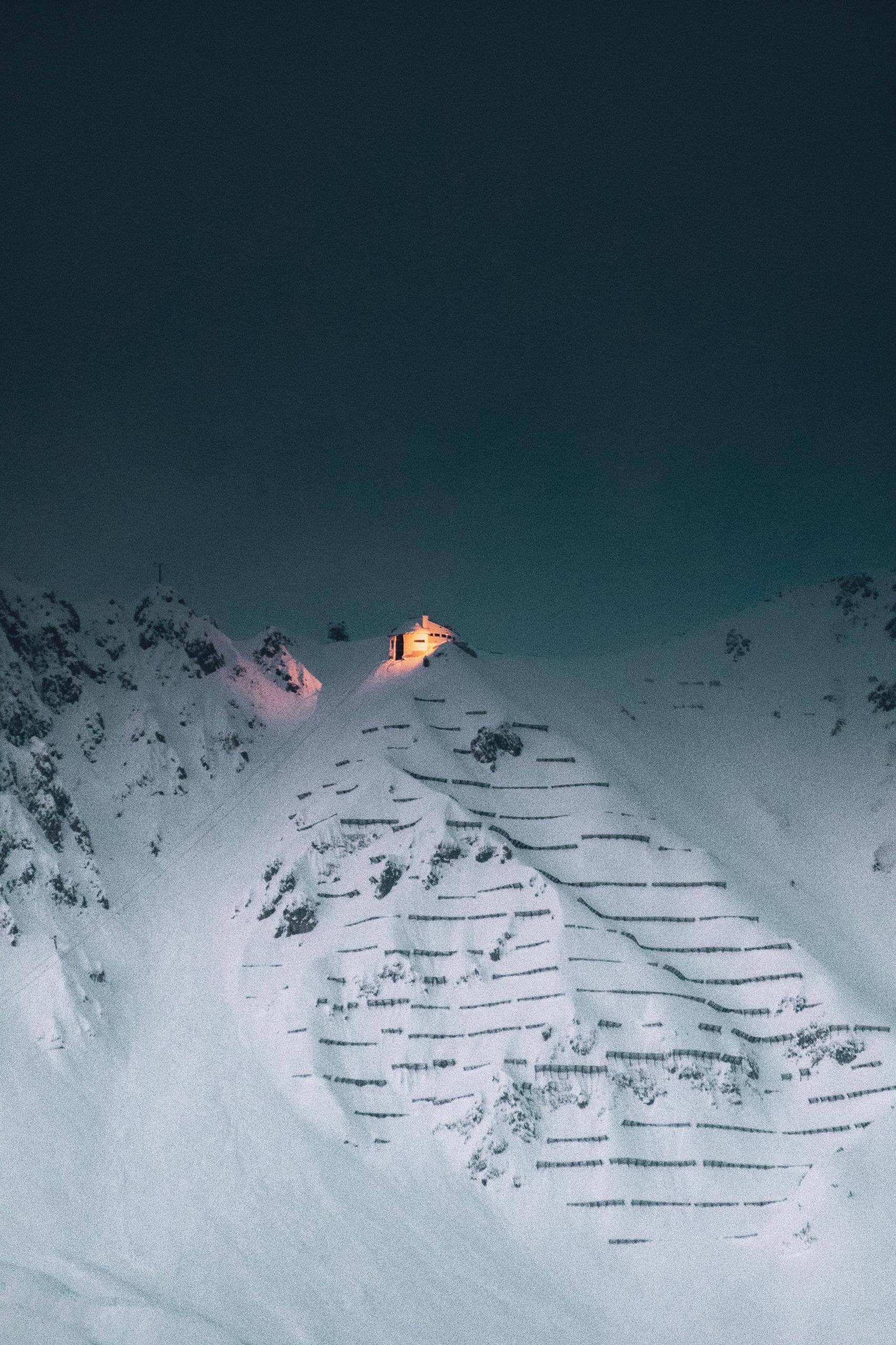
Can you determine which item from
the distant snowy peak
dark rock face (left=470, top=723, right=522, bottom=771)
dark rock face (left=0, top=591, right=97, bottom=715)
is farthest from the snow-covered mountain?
the distant snowy peak

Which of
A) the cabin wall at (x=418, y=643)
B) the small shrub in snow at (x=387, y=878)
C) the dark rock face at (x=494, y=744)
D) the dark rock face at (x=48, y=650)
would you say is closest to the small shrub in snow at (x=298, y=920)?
the small shrub in snow at (x=387, y=878)

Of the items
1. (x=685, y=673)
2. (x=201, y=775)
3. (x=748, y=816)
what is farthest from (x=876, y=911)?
(x=201, y=775)

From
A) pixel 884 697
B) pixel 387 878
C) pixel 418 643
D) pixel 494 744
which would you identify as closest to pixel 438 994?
pixel 387 878

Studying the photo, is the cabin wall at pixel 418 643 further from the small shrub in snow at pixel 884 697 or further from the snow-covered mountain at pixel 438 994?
the small shrub in snow at pixel 884 697

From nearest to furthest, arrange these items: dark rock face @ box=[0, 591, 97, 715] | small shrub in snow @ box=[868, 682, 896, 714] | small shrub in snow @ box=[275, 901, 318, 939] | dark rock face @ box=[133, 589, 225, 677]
A: small shrub in snow @ box=[275, 901, 318, 939] < dark rock face @ box=[0, 591, 97, 715] < small shrub in snow @ box=[868, 682, 896, 714] < dark rock face @ box=[133, 589, 225, 677]

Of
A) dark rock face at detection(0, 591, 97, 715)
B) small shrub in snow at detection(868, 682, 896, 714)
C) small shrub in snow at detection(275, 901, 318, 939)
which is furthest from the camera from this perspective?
small shrub in snow at detection(868, 682, 896, 714)

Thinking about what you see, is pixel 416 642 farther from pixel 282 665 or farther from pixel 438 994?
pixel 438 994

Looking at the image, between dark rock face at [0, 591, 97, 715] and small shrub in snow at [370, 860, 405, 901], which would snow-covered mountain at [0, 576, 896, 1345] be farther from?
dark rock face at [0, 591, 97, 715]
